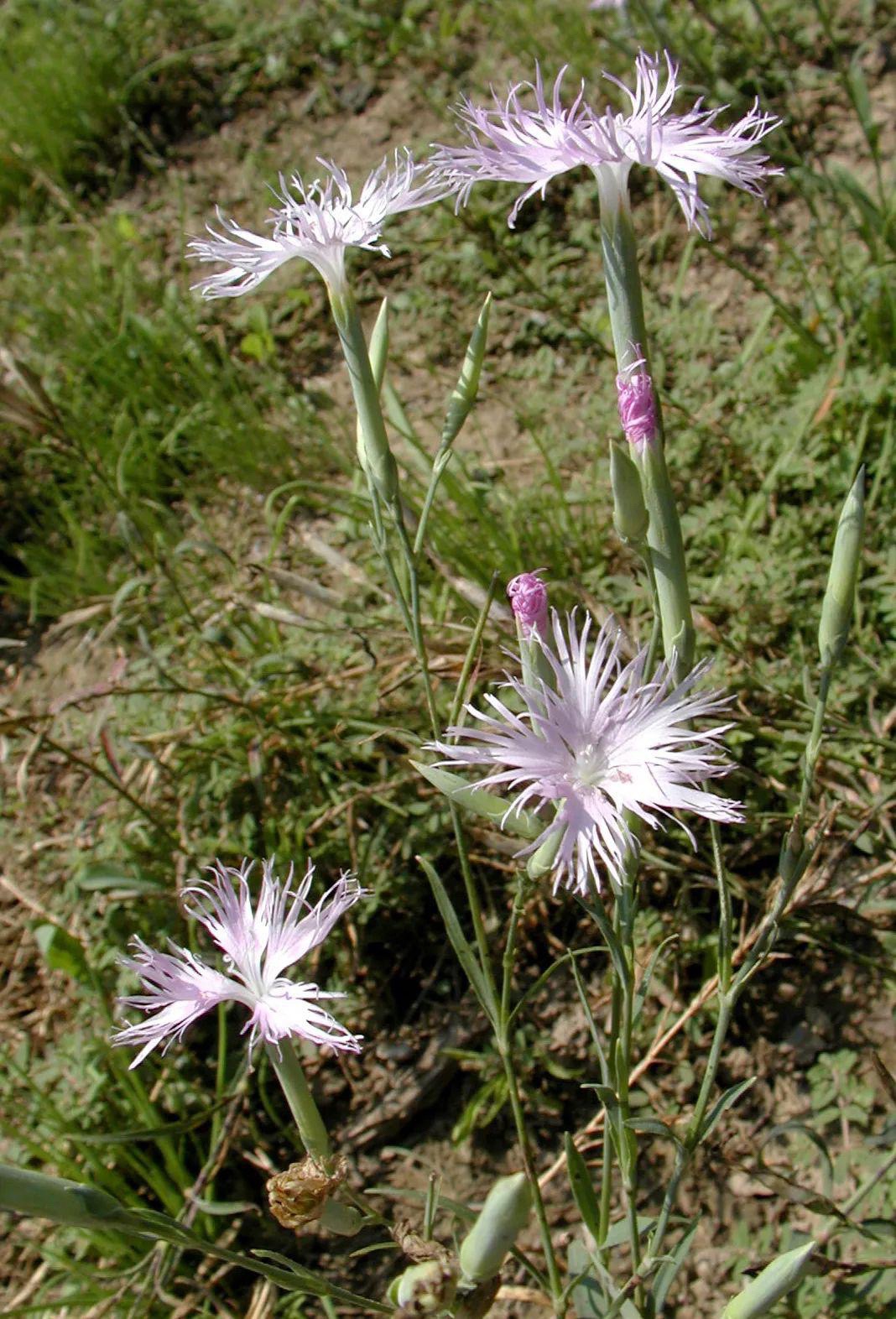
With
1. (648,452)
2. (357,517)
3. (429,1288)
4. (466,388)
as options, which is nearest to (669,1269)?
(429,1288)

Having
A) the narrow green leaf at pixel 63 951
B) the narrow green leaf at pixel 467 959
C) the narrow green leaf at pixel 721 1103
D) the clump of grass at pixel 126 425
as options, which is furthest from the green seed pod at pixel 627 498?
→ the clump of grass at pixel 126 425

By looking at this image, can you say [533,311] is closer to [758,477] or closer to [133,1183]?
[758,477]

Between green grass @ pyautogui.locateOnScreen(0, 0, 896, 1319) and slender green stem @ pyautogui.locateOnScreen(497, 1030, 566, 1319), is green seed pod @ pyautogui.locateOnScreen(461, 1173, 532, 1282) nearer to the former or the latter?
slender green stem @ pyautogui.locateOnScreen(497, 1030, 566, 1319)

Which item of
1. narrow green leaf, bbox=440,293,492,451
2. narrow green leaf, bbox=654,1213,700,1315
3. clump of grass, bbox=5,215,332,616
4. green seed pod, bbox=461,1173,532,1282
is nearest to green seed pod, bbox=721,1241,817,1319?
narrow green leaf, bbox=654,1213,700,1315

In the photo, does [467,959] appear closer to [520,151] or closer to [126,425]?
[520,151]

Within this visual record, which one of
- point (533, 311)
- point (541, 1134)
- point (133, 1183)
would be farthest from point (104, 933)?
point (533, 311)

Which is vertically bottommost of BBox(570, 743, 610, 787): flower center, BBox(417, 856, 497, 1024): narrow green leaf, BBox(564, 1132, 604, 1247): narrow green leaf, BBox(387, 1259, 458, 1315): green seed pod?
BBox(387, 1259, 458, 1315): green seed pod
